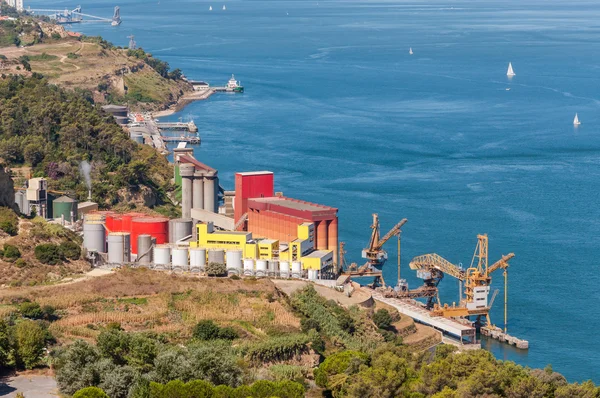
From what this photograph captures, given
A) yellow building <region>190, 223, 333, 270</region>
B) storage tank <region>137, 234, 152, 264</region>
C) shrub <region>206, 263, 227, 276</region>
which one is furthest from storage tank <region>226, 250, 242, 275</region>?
storage tank <region>137, 234, 152, 264</region>

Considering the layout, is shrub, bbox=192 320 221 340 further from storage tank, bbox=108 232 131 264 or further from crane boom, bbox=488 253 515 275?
crane boom, bbox=488 253 515 275

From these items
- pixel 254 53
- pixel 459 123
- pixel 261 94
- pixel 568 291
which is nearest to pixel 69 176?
pixel 568 291

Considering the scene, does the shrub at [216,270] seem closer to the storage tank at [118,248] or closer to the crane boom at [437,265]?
the storage tank at [118,248]

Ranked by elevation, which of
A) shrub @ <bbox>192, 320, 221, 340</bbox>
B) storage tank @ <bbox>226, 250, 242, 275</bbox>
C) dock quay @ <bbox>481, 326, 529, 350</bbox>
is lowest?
dock quay @ <bbox>481, 326, 529, 350</bbox>

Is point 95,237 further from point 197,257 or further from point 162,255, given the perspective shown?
point 197,257

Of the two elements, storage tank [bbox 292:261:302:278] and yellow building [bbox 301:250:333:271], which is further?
yellow building [bbox 301:250:333:271]

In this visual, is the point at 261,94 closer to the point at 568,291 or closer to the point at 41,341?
the point at 568,291

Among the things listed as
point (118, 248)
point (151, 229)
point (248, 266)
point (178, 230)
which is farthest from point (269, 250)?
point (118, 248)
